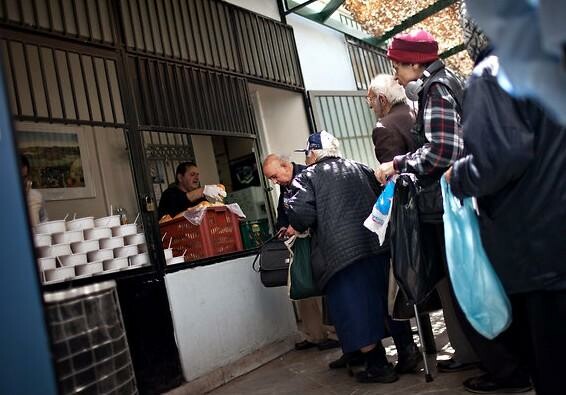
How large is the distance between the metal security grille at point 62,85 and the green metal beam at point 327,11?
12.7 ft

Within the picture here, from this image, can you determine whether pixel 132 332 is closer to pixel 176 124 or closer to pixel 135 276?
pixel 135 276

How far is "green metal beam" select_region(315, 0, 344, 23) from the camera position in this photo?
7.18 m

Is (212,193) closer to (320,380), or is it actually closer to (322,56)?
(320,380)

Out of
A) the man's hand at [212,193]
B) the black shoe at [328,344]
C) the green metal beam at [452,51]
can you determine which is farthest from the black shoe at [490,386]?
the green metal beam at [452,51]

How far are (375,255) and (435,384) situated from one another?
0.93 meters

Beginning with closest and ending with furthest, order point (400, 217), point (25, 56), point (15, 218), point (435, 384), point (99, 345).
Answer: point (15, 218)
point (99, 345)
point (400, 217)
point (435, 384)
point (25, 56)

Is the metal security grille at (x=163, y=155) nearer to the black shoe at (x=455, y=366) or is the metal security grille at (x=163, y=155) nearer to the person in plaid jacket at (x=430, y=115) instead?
the person in plaid jacket at (x=430, y=115)

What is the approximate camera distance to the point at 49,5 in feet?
12.7

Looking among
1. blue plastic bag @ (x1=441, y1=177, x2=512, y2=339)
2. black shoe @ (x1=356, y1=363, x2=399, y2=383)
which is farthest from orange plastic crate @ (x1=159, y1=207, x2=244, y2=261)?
blue plastic bag @ (x1=441, y1=177, x2=512, y2=339)

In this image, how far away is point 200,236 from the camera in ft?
15.7

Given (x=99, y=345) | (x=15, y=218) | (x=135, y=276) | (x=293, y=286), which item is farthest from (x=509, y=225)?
(x=135, y=276)

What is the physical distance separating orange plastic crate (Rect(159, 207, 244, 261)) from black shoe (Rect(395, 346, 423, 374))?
6.39 ft

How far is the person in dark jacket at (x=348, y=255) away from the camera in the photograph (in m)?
3.64

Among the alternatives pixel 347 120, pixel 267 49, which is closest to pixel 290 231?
pixel 267 49
